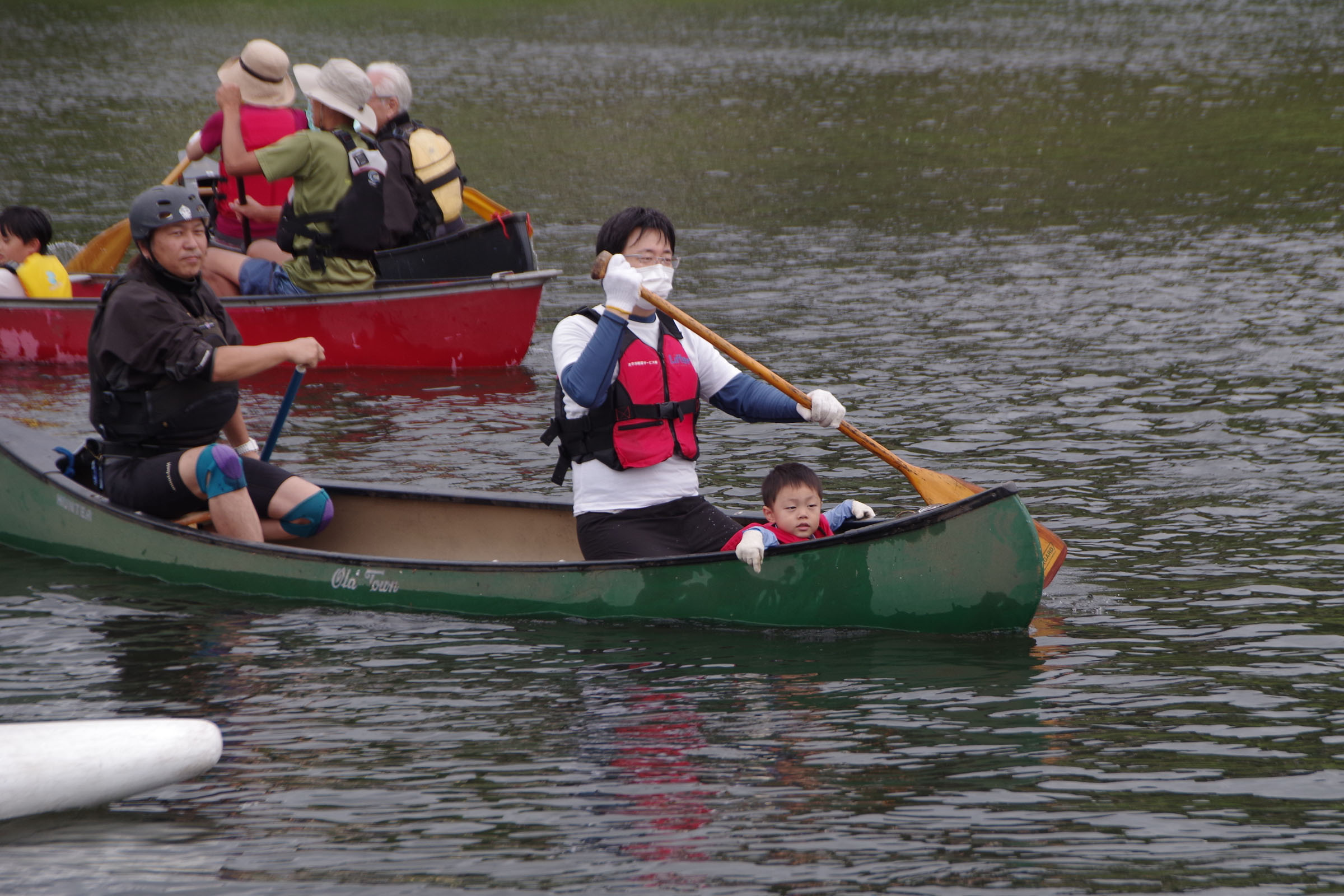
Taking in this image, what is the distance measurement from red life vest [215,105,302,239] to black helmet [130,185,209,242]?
435cm

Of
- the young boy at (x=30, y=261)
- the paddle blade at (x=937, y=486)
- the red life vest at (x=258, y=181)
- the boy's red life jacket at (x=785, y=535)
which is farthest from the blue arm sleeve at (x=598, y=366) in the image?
the young boy at (x=30, y=261)

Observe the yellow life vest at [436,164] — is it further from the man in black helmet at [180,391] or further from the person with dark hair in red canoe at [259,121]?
the man in black helmet at [180,391]

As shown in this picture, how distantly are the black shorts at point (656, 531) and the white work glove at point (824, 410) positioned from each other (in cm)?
54

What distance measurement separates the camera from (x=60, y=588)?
277 inches

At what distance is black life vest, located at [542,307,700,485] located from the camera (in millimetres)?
6098

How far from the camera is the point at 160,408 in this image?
21.7 feet

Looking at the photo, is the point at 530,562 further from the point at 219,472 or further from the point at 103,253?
the point at 103,253

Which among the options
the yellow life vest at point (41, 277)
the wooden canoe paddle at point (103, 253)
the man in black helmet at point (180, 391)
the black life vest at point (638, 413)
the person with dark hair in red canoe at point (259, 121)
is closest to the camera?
the black life vest at point (638, 413)

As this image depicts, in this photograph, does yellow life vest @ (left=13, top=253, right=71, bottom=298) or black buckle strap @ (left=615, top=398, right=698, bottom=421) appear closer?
black buckle strap @ (left=615, top=398, right=698, bottom=421)

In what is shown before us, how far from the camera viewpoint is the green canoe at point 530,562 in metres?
5.91

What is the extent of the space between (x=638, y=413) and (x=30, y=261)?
641 centimetres

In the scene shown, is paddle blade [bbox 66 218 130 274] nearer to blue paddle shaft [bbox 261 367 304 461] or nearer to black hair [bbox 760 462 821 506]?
blue paddle shaft [bbox 261 367 304 461]

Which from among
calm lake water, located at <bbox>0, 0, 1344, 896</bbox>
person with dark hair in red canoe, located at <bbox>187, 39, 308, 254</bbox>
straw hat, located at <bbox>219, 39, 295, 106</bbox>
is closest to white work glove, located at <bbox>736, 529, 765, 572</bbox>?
calm lake water, located at <bbox>0, 0, 1344, 896</bbox>

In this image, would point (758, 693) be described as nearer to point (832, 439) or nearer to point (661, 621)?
point (661, 621)
